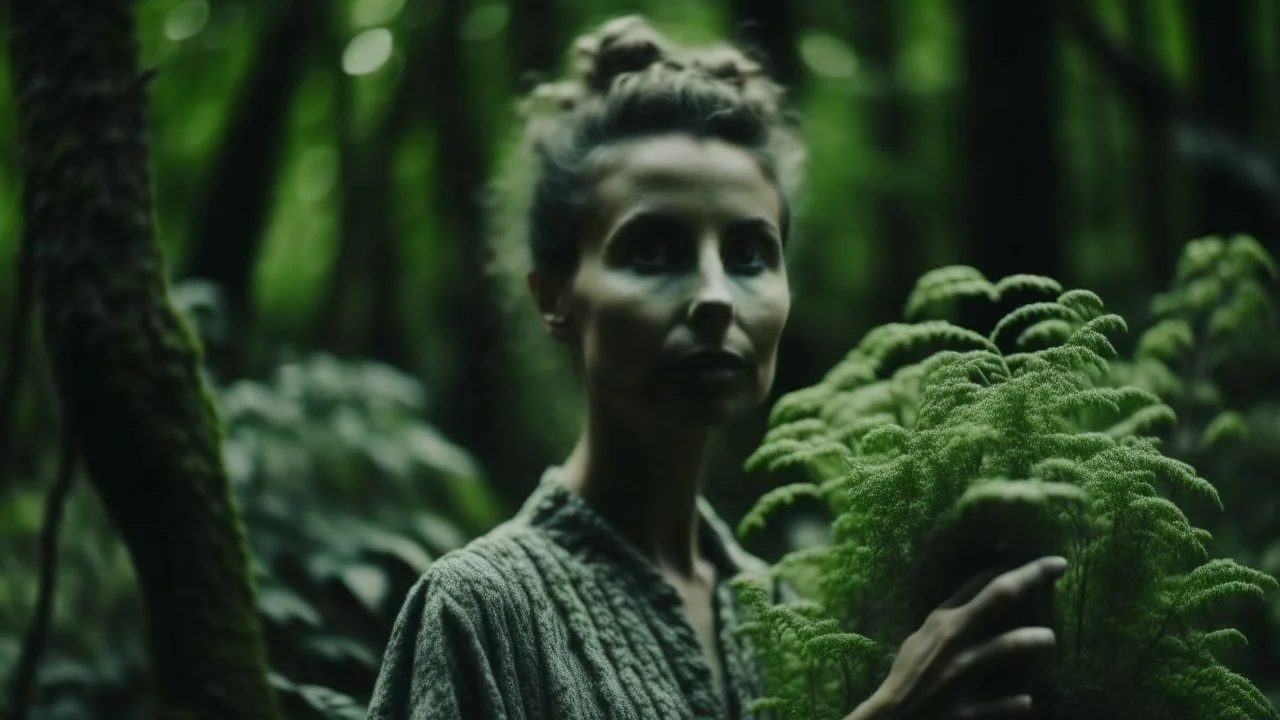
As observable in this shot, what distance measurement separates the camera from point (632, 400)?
1845mm

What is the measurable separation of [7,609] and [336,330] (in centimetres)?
159

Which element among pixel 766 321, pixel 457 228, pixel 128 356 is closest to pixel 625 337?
pixel 766 321

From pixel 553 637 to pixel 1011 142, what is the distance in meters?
1.83

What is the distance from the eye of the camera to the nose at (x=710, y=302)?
1.79 meters

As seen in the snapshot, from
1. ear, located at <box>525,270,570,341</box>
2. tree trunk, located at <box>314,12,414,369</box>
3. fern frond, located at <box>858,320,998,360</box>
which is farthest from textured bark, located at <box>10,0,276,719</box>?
tree trunk, located at <box>314,12,414,369</box>

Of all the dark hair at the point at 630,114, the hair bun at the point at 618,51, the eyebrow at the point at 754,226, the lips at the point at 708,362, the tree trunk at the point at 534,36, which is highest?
the tree trunk at the point at 534,36

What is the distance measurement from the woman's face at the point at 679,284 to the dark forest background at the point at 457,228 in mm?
444

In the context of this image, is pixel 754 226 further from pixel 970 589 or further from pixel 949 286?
pixel 970 589

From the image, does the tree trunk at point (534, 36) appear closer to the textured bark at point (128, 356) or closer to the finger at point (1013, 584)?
the textured bark at point (128, 356)

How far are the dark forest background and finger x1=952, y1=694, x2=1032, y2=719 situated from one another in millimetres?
1167

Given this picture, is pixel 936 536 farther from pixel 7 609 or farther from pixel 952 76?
pixel 952 76

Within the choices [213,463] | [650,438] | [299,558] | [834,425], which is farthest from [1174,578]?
[299,558]

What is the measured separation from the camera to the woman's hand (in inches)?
52.9

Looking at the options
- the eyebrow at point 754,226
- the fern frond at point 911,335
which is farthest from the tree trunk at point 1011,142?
the eyebrow at point 754,226
